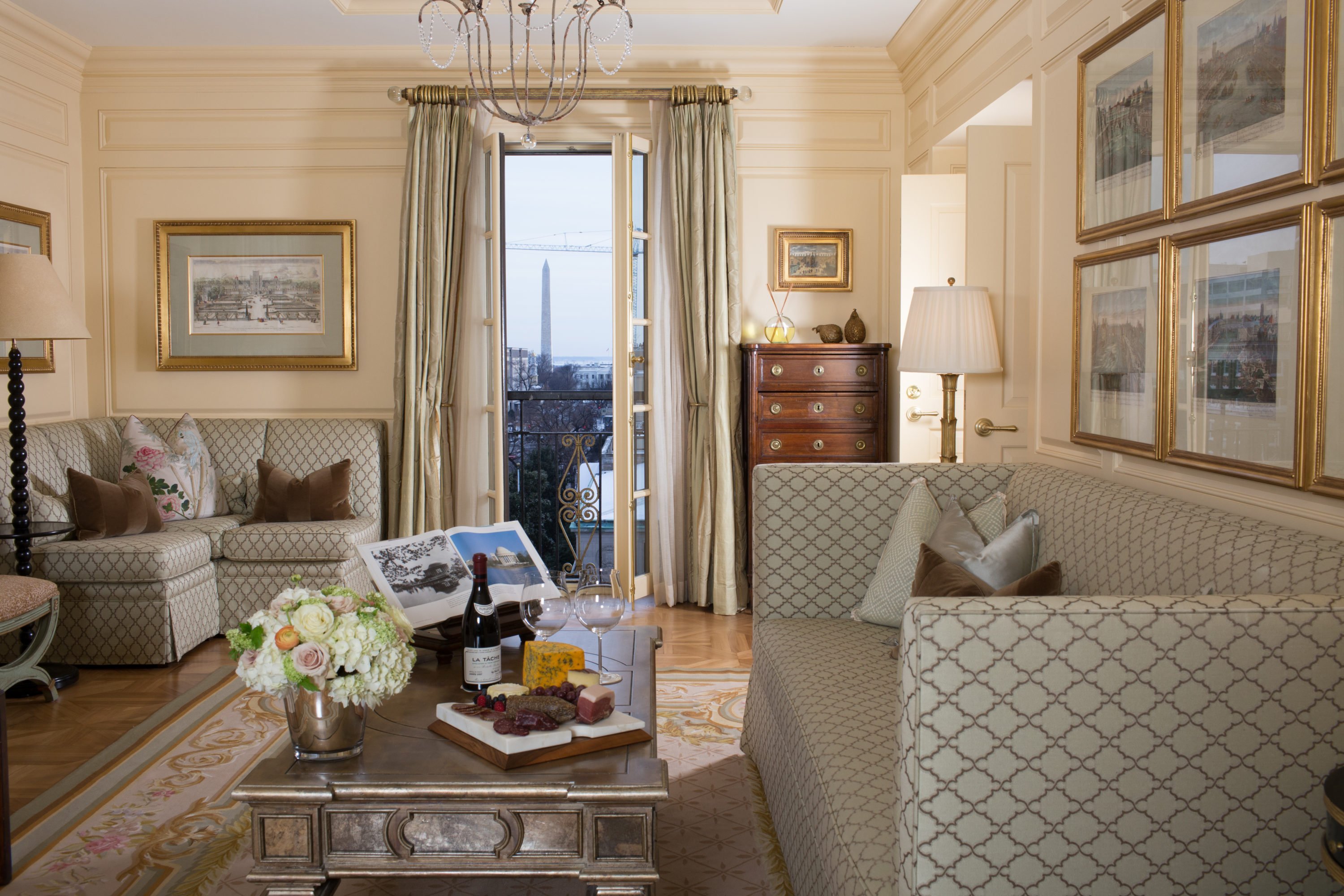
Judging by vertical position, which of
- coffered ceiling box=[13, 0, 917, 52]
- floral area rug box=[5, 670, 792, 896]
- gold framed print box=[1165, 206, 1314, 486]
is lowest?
floral area rug box=[5, 670, 792, 896]

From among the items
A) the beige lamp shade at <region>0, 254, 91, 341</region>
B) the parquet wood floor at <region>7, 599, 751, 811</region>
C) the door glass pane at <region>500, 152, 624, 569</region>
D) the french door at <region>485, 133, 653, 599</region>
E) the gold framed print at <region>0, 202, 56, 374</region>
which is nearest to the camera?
the parquet wood floor at <region>7, 599, 751, 811</region>

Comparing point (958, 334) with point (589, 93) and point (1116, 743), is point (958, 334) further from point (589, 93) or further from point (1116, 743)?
point (589, 93)

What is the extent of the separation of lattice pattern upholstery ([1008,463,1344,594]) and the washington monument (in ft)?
13.1

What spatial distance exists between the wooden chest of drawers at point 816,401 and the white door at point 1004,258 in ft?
3.52

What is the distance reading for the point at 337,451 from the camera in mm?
5016

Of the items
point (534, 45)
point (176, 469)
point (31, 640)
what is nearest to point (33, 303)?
point (176, 469)

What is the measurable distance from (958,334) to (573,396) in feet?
11.3

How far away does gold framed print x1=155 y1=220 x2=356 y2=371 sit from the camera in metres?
5.25

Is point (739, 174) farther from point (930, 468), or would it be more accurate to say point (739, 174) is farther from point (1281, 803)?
point (1281, 803)

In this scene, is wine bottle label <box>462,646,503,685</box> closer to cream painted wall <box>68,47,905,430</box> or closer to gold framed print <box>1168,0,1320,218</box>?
gold framed print <box>1168,0,1320,218</box>

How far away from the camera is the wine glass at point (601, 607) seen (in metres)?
2.34

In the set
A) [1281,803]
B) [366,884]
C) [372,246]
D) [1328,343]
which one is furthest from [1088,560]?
[372,246]

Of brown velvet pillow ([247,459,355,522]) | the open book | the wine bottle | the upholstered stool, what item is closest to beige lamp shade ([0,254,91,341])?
the upholstered stool

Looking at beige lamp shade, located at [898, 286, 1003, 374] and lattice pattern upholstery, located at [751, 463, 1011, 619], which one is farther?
beige lamp shade, located at [898, 286, 1003, 374]
